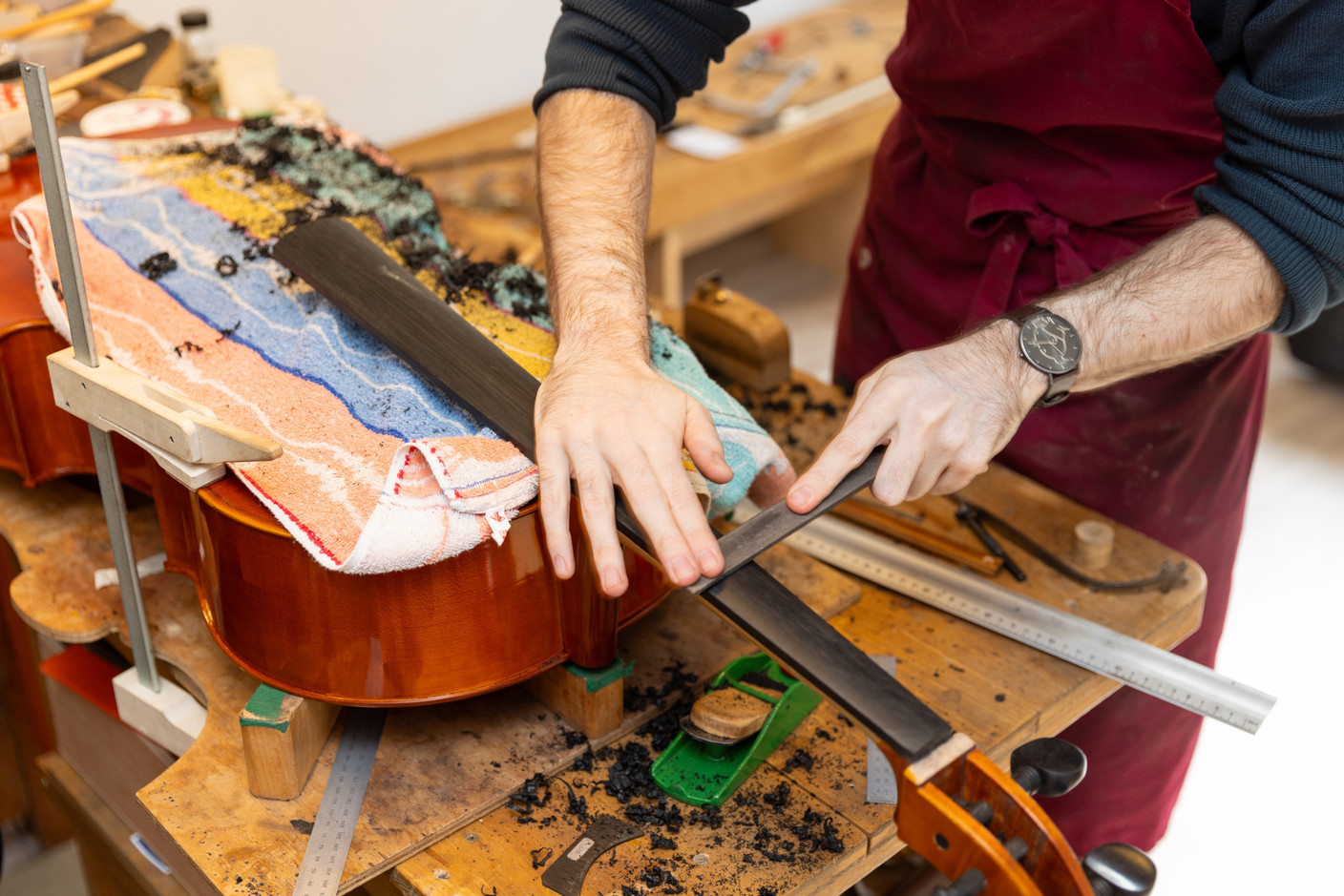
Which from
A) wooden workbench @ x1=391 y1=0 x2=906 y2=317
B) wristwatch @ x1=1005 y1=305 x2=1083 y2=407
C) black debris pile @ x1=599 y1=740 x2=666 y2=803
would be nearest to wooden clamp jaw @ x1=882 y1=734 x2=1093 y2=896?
black debris pile @ x1=599 y1=740 x2=666 y2=803

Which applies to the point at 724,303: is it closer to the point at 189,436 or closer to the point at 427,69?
the point at 189,436

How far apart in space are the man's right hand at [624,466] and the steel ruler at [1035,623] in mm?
418

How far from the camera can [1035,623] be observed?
4.79 feet

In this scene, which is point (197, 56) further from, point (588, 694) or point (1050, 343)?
point (1050, 343)

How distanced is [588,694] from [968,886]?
1.62ft

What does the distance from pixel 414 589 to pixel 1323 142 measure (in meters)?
1.06

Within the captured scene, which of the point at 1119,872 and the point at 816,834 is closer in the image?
the point at 1119,872

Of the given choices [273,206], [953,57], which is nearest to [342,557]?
[273,206]

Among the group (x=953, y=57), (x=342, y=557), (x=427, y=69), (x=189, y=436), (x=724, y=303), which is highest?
(x=953, y=57)

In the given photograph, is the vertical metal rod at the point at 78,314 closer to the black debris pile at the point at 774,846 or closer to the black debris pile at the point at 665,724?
the black debris pile at the point at 665,724

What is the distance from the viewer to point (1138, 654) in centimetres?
140

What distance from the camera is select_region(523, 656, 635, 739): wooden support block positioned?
127cm

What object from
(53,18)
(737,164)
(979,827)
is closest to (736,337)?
(979,827)

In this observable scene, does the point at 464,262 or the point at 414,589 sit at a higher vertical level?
the point at 464,262
